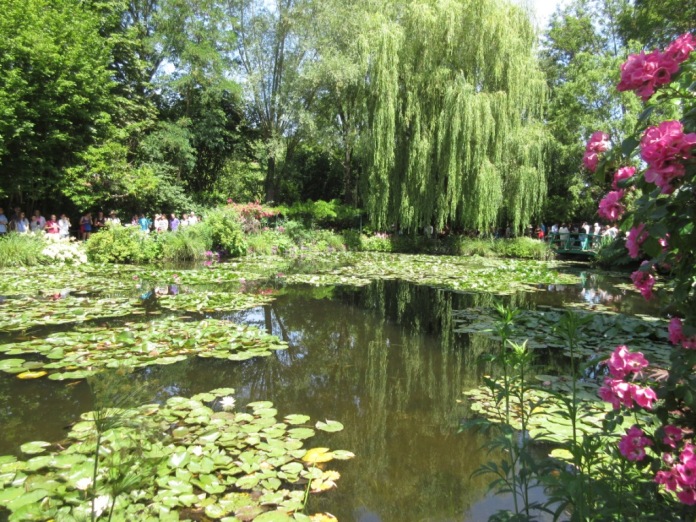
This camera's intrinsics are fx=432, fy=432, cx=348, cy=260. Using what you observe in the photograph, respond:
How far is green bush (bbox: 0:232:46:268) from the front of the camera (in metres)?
10.5

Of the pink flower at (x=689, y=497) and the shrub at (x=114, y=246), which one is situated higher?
the shrub at (x=114, y=246)

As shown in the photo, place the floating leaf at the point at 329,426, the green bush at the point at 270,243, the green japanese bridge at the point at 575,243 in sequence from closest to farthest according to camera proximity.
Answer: the floating leaf at the point at 329,426
the green bush at the point at 270,243
the green japanese bridge at the point at 575,243

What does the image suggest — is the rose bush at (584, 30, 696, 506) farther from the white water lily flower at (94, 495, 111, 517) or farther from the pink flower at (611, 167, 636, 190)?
Answer: the white water lily flower at (94, 495, 111, 517)

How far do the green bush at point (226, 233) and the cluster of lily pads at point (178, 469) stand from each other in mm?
11716

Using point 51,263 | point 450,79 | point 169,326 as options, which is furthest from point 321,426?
point 450,79

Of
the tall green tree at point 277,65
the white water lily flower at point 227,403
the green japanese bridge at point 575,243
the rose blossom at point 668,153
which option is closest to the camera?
the rose blossom at point 668,153

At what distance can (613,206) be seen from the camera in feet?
4.80

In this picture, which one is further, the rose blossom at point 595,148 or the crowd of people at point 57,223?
the crowd of people at point 57,223

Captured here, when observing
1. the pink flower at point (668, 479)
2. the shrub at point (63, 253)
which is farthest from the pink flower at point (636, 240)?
the shrub at point (63, 253)

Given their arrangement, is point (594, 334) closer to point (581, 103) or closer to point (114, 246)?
point (114, 246)

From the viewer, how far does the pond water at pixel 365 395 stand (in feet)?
8.00

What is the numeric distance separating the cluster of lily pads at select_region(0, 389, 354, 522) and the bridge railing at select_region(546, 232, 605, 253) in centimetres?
1719

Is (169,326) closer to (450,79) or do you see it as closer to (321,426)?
(321,426)

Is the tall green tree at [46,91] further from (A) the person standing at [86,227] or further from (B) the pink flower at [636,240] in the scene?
(B) the pink flower at [636,240]
